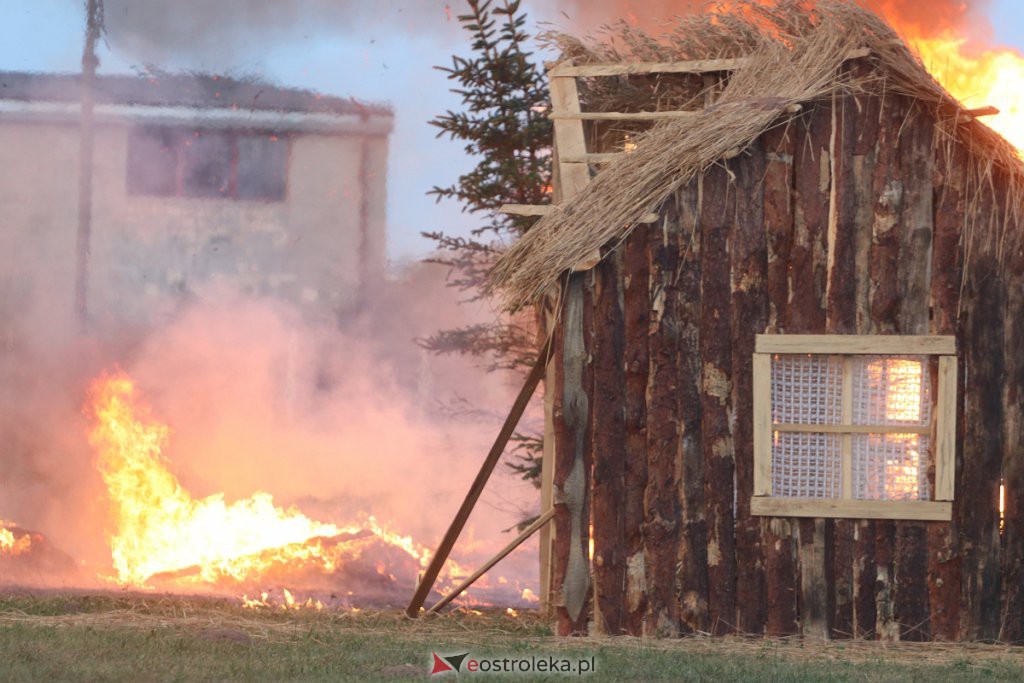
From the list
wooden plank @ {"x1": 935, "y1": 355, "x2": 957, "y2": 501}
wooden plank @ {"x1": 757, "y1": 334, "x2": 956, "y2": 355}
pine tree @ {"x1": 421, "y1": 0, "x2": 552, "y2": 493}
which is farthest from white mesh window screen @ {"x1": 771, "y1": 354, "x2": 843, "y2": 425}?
pine tree @ {"x1": 421, "y1": 0, "x2": 552, "y2": 493}

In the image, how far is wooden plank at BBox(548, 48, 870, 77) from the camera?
10.7m

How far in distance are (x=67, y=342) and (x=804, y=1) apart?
36.3 ft

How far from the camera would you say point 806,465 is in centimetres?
927

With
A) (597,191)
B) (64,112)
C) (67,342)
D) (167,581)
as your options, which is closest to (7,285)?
(67,342)

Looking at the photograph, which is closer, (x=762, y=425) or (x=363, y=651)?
(x=363, y=651)

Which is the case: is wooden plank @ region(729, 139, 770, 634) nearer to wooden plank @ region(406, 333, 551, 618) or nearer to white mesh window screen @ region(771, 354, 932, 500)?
white mesh window screen @ region(771, 354, 932, 500)

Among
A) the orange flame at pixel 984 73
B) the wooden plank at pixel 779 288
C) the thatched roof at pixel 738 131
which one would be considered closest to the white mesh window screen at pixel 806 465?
the wooden plank at pixel 779 288

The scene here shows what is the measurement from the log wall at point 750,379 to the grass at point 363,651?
31 centimetres

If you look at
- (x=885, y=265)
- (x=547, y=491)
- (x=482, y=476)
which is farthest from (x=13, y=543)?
(x=885, y=265)

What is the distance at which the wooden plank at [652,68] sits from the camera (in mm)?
10684

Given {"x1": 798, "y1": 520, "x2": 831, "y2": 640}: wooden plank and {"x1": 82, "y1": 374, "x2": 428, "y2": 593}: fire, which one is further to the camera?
{"x1": 82, "y1": 374, "x2": 428, "y2": 593}: fire

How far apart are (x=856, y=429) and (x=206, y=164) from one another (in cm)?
1206

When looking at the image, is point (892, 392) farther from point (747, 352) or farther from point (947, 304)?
point (747, 352)

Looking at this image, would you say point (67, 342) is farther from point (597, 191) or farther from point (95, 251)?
point (597, 191)
